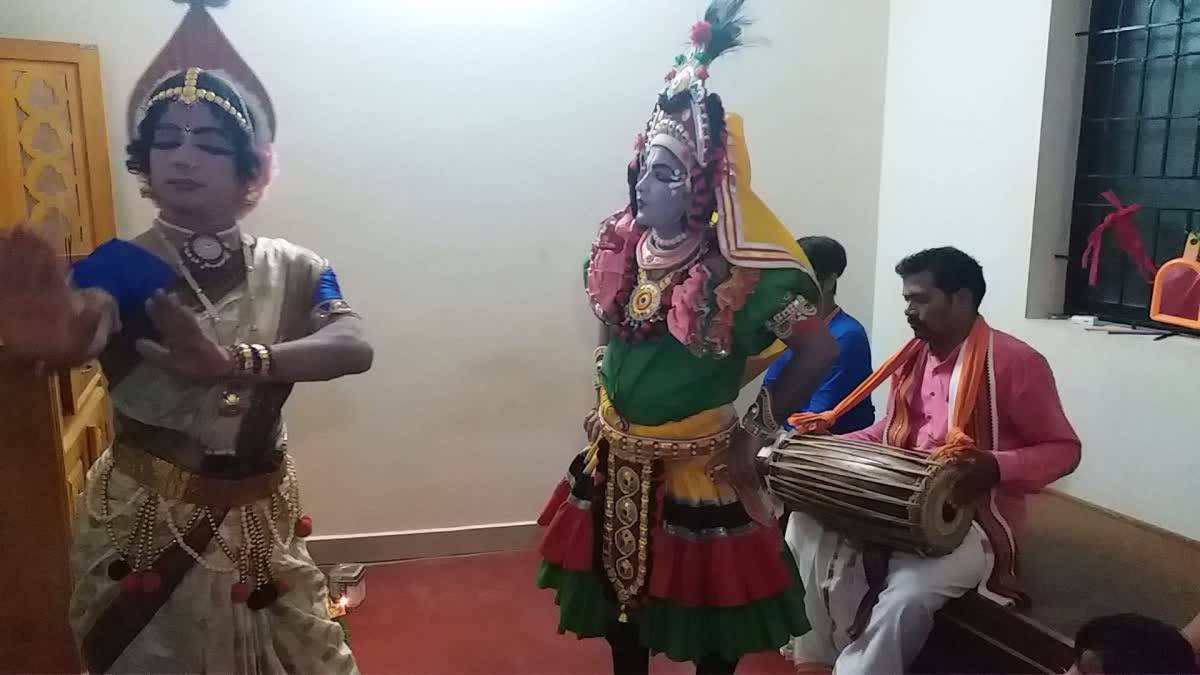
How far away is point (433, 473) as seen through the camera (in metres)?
2.95

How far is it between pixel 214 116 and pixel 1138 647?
5.06ft

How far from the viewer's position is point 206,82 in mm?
1333

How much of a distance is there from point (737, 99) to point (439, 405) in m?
1.42

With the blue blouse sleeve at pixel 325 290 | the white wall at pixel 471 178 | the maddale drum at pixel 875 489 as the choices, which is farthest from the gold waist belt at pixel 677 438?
the white wall at pixel 471 178

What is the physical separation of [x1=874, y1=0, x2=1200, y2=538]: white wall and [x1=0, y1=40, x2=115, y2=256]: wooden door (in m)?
2.50

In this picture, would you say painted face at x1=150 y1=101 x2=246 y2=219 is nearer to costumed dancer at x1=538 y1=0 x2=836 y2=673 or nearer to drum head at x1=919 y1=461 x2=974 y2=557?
costumed dancer at x1=538 y1=0 x2=836 y2=673

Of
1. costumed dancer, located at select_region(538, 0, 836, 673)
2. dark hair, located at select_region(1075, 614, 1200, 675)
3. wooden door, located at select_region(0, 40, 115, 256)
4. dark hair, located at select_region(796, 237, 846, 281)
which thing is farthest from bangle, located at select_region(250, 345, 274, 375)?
dark hair, located at select_region(796, 237, 846, 281)

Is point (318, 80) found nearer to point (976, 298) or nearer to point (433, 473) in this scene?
point (433, 473)

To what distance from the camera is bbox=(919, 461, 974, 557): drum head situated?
6.36 feet

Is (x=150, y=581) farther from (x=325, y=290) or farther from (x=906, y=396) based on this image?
(x=906, y=396)

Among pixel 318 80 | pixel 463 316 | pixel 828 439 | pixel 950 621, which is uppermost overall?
pixel 318 80

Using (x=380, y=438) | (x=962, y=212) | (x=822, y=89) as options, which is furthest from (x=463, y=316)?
(x=962, y=212)

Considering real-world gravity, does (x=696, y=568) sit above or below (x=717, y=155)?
below

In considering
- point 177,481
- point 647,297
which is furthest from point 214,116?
point 647,297
